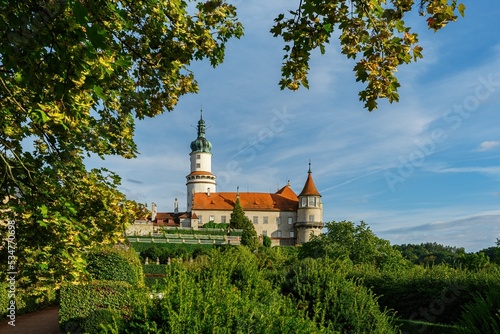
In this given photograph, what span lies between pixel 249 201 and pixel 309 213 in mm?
11967

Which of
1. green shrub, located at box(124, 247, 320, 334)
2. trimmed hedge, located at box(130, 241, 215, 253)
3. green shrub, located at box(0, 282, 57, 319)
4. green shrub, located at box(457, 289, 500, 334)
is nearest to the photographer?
green shrub, located at box(124, 247, 320, 334)

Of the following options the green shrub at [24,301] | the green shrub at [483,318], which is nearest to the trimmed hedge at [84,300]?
the green shrub at [24,301]

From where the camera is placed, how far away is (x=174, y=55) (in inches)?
285

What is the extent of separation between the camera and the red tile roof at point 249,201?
78.4 meters

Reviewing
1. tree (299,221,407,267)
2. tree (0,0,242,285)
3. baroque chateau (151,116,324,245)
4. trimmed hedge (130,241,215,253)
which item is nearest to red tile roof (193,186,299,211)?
baroque chateau (151,116,324,245)

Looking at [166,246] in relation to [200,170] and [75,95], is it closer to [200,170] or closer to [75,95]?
[200,170]

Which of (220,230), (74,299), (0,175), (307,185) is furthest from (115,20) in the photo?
(307,185)

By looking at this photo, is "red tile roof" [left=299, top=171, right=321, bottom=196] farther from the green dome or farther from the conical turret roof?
the green dome

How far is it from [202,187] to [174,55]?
79.8 meters

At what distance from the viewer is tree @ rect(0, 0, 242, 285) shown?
509 centimetres

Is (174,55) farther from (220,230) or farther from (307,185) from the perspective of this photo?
(307,185)

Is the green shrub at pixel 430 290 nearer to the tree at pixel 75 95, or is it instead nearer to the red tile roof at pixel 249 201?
the tree at pixel 75 95

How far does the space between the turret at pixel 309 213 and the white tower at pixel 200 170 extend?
20.1 metres

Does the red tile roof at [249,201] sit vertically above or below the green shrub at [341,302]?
above
